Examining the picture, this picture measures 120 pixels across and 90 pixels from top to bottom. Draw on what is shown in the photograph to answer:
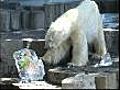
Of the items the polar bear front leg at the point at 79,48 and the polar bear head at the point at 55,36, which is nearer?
the polar bear head at the point at 55,36

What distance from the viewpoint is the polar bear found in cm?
507

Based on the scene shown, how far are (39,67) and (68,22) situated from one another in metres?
0.60

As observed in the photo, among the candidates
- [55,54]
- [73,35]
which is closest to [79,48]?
[73,35]

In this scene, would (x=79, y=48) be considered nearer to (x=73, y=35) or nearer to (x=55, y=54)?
(x=73, y=35)

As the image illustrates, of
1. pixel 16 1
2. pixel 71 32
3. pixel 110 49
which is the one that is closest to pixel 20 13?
pixel 16 1

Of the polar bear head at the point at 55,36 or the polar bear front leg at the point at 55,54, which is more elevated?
the polar bear head at the point at 55,36

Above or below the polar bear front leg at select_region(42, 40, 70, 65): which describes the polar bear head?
above

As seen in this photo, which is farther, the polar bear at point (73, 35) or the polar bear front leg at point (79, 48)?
the polar bear front leg at point (79, 48)

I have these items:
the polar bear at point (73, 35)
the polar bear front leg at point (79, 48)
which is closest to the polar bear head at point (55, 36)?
the polar bear at point (73, 35)

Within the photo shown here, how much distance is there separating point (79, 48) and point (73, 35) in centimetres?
16

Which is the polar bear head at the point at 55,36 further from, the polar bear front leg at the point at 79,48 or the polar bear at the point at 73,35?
the polar bear front leg at the point at 79,48

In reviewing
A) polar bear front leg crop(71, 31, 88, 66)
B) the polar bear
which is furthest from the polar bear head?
polar bear front leg crop(71, 31, 88, 66)

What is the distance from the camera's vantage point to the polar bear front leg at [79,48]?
17.0 ft

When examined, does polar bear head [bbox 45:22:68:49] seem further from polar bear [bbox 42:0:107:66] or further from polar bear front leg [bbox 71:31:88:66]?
polar bear front leg [bbox 71:31:88:66]
